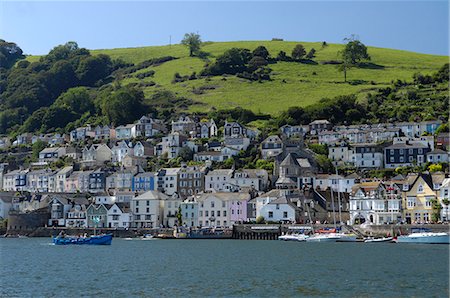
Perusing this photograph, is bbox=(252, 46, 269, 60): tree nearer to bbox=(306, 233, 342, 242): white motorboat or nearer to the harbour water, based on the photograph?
bbox=(306, 233, 342, 242): white motorboat

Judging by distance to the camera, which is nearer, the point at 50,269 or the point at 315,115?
the point at 50,269

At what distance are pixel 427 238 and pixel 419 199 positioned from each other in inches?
512

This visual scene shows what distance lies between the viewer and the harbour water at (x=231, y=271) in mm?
41844

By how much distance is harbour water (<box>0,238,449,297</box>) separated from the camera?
41.8m

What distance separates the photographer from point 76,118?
166 metres

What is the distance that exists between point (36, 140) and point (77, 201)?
44272mm

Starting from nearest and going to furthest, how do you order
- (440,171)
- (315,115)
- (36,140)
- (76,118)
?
1. (440,171)
2. (315,115)
3. (36,140)
4. (76,118)

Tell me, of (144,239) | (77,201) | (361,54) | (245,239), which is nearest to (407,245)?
(245,239)

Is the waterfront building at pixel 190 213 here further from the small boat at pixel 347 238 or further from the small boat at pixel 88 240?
the small boat at pixel 347 238

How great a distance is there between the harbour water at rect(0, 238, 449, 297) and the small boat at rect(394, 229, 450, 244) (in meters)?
1.98

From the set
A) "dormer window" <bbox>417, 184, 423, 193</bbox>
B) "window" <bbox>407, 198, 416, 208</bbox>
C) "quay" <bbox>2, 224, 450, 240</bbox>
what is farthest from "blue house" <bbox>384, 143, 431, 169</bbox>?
"quay" <bbox>2, 224, 450, 240</bbox>

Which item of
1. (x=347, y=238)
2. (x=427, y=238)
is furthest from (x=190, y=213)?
(x=427, y=238)

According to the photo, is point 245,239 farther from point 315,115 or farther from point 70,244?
point 315,115

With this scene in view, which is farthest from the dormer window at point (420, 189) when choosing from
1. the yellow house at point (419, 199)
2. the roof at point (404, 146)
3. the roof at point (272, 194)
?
the roof at point (404, 146)
